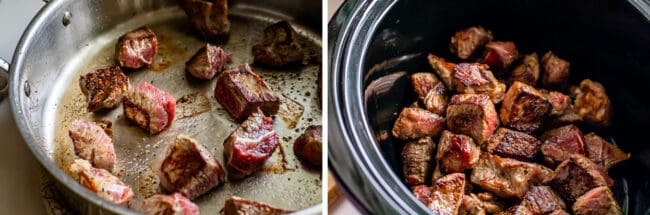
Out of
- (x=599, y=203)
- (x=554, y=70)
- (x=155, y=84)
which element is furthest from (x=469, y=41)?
(x=155, y=84)

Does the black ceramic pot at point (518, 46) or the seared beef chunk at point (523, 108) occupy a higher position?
the black ceramic pot at point (518, 46)

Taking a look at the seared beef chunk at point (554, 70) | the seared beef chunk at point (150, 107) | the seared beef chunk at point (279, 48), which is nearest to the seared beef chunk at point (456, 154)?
the seared beef chunk at point (554, 70)

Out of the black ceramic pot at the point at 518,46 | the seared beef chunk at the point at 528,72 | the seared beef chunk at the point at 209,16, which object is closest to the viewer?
the black ceramic pot at the point at 518,46

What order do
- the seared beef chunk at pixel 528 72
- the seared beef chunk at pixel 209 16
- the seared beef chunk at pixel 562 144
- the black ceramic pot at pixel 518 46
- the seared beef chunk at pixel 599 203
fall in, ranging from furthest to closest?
the seared beef chunk at pixel 209 16 < the seared beef chunk at pixel 528 72 < the seared beef chunk at pixel 562 144 < the seared beef chunk at pixel 599 203 < the black ceramic pot at pixel 518 46

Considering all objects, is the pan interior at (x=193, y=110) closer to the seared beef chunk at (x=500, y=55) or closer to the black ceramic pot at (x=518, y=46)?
the black ceramic pot at (x=518, y=46)

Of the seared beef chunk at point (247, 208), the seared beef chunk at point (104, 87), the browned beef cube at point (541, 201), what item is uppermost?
the seared beef chunk at point (104, 87)

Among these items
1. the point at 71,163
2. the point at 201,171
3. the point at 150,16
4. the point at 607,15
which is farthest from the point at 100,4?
the point at 607,15

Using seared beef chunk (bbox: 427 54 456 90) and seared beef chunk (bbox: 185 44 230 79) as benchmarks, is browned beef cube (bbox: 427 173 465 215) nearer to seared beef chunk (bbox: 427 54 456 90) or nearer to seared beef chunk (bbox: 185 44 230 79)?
seared beef chunk (bbox: 427 54 456 90)

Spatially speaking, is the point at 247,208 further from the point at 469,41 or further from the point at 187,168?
the point at 469,41
